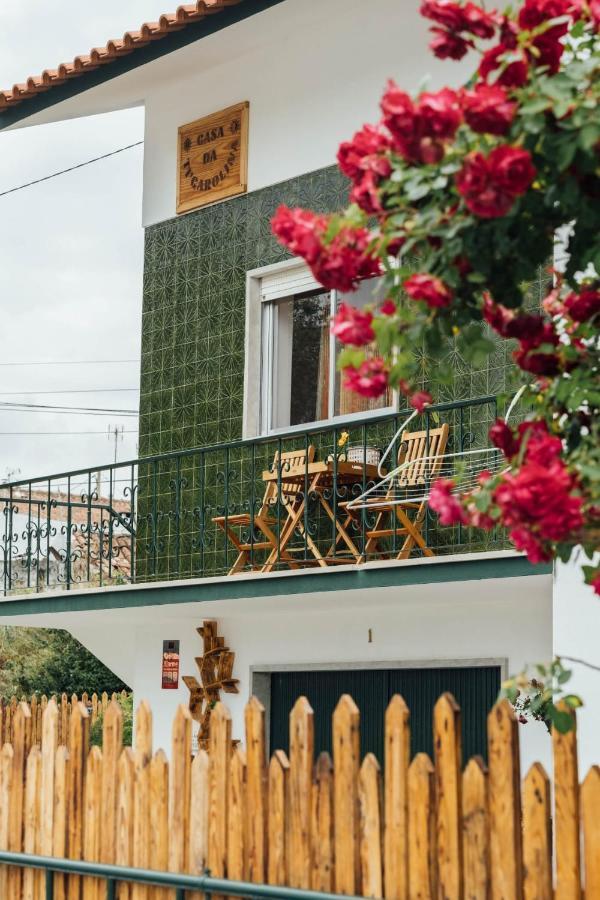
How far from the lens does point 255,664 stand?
1208cm

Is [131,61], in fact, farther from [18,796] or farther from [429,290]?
[429,290]

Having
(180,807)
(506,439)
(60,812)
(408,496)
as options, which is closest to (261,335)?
(408,496)

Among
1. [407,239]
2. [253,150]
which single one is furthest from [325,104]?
[407,239]

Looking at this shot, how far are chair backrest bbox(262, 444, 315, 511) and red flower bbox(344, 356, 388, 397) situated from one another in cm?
728

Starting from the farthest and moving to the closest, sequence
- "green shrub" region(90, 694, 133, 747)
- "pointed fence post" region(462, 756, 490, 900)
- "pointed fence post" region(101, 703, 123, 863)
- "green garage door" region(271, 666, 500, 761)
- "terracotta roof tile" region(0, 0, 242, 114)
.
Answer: "green shrub" region(90, 694, 133, 747)
"terracotta roof tile" region(0, 0, 242, 114)
"green garage door" region(271, 666, 500, 761)
"pointed fence post" region(101, 703, 123, 863)
"pointed fence post" region(462, 756, 490, 900)

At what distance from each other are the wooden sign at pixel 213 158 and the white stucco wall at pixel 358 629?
148 inches

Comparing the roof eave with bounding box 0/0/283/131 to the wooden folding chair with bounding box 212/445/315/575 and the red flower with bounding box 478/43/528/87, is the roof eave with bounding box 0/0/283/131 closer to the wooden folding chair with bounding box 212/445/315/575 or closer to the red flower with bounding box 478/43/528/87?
the wooden folding chair with bounding box 212/445/315/575

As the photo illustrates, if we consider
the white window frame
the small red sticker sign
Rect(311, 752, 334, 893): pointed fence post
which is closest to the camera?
Rect(311, 752, 334, 893): pointed fence post

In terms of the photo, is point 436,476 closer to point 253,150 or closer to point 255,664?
point 255,664

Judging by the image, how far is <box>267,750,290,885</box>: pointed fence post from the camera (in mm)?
4336

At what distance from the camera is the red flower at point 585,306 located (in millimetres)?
3533

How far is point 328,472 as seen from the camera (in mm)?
10398

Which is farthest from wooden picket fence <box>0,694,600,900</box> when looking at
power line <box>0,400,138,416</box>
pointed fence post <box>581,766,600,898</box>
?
power line <box>0,400,138,416</box>

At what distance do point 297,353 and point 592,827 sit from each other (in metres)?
8.65
